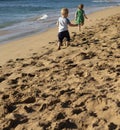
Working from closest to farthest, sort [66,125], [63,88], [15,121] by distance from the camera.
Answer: [66,125] < [15,121] < [63,88]

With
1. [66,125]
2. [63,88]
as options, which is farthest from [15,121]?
[63,88]

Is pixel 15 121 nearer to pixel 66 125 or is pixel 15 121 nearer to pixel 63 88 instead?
pixel 66 125

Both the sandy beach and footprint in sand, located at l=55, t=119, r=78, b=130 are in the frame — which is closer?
footprint in sand, located at l=55, t=119, r=78, b=130

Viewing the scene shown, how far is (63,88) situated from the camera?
19.9 ft

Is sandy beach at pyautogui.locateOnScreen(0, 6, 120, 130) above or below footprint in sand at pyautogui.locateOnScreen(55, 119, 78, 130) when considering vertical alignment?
above

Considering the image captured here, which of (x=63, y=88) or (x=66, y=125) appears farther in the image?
(x=63, y=88)

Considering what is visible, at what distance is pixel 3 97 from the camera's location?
5801 mm

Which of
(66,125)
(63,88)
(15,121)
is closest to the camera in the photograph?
(66,125)

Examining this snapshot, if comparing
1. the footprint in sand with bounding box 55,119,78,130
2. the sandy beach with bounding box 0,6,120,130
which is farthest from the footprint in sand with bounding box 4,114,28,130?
the footprint in sand with bounding box 55,119,78,130

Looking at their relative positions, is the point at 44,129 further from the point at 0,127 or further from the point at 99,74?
the point at 99,74

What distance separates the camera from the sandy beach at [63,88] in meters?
4.83

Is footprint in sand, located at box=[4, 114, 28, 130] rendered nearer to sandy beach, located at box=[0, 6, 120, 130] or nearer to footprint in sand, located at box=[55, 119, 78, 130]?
sandy beach, located at box=[0, 6, 120, 130]

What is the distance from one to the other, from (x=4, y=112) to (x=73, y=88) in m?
1.33

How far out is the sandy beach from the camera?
4828 millimetres
